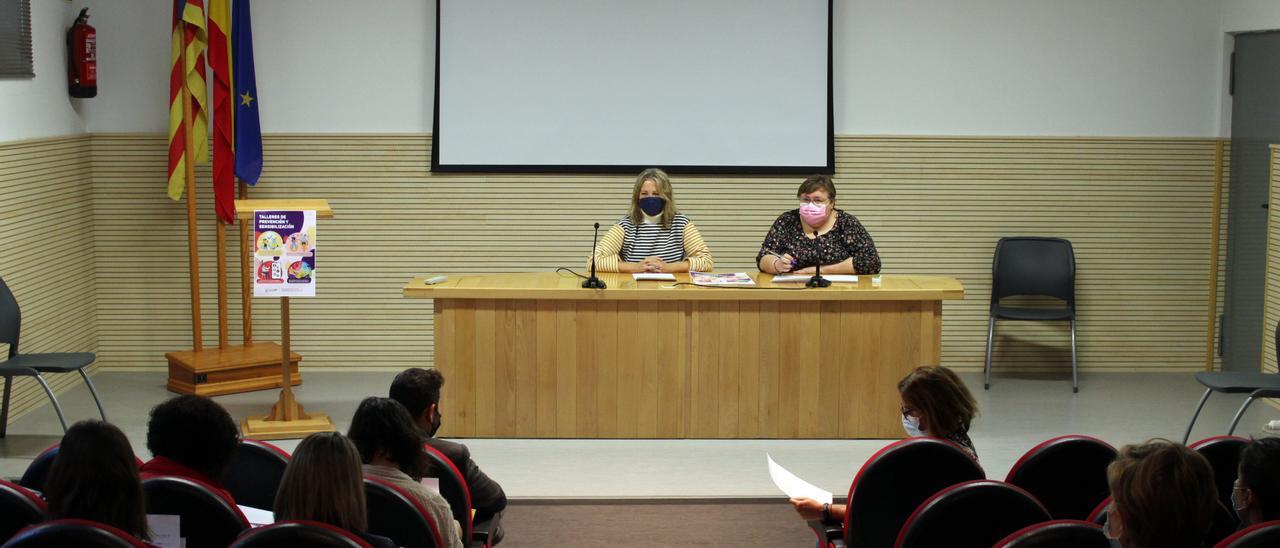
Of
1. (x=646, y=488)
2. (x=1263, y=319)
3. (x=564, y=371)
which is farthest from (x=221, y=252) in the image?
(x=1263, y=319)

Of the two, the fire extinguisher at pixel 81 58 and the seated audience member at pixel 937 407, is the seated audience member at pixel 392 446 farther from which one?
the fire extinguisher at pixel 81 58

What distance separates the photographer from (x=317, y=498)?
2961 mm

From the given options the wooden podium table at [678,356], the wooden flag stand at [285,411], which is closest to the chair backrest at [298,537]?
the wooden podium table at [678,356]

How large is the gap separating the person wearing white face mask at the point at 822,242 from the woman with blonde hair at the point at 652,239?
16.2 inches

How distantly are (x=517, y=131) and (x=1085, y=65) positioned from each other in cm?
367

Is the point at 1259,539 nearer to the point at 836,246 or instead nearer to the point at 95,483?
the point at 95,483

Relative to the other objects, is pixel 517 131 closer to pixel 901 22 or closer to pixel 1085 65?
pixel 901 22

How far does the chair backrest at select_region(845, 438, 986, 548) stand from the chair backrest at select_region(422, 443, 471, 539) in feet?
3.63

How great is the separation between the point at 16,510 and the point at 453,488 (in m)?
1.15

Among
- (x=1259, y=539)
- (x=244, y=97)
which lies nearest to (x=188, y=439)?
(x=1259, y=539)

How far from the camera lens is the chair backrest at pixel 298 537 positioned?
2.80 meters

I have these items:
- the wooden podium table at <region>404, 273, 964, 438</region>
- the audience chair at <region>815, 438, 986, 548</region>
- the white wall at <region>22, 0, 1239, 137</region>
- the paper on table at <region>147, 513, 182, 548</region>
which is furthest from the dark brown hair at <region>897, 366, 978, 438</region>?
the white wall at <region>22, 0, 1239, 137</region>

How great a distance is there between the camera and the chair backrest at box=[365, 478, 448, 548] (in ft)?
10.8

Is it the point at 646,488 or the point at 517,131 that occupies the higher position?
the point at 517,131
